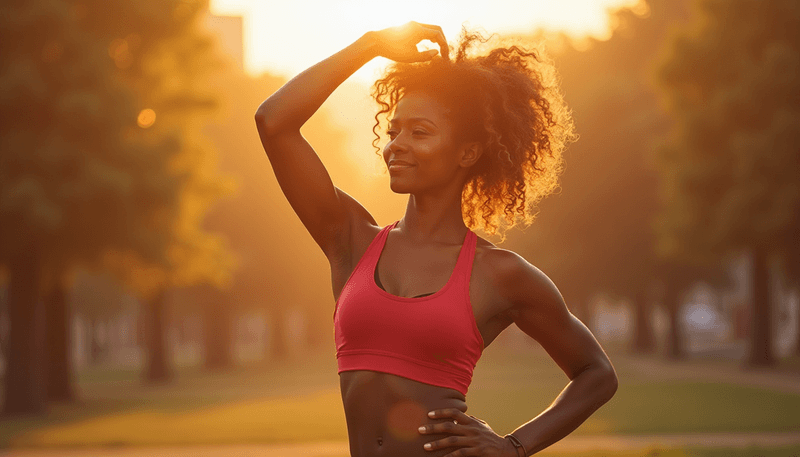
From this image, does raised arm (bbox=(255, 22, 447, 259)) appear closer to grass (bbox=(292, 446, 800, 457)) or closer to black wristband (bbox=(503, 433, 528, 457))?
black wristband (bbox=(503, 433, 528, 457))

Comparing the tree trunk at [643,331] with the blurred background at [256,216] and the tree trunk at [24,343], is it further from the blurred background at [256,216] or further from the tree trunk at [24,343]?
the tree trunk at [24,343]

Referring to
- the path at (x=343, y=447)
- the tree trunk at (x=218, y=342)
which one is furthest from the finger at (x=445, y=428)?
the tree trunk at (x=218, y=342)

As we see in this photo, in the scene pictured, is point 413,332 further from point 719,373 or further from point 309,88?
point 719,373

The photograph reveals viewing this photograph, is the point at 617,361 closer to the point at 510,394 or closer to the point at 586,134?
the point at 586,134

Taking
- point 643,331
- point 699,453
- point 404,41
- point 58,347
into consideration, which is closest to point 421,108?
point 404,41

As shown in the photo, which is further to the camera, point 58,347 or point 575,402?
point 58,347

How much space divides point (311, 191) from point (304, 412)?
48.9ft

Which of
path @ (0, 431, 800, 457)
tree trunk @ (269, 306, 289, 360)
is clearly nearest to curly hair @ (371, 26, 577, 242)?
path @ (0, 431, 800, 457)

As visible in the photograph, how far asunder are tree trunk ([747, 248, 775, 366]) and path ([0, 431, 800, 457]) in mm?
15756

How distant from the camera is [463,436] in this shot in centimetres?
311

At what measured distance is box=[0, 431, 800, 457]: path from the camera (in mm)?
12242

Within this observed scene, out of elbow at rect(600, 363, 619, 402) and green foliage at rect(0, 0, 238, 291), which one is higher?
green foliage at rect(0, 0, 238, 291)

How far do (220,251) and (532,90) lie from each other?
70.3 feet

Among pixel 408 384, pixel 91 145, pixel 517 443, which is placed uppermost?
pixel 91 145
